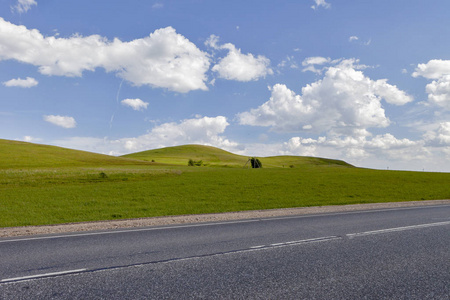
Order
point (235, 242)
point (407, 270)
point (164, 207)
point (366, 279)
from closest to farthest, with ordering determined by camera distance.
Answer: point (366, 279) < point (407, 270) < point (235, 242) < point (164, 207)

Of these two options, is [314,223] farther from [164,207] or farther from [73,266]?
[164,207]

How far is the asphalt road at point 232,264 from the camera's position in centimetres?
501

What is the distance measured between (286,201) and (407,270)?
15876mm

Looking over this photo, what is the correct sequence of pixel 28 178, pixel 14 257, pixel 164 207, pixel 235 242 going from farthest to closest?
pixel 28 178
pixel 164 207
pixel 235 242
pixel 14 257

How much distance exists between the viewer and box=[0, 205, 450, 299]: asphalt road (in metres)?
5.01

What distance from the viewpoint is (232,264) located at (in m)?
6.33

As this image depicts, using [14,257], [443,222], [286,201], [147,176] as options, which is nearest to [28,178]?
[147,176]

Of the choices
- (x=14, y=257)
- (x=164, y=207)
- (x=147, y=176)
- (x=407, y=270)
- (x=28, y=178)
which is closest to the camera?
(x=407, y=270)

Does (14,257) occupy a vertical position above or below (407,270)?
below

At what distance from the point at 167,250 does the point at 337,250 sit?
4.01m

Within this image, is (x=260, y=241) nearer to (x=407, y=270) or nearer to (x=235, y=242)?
(x=235, y=242)

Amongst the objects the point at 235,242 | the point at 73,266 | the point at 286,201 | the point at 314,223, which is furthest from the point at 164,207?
the point at 73,266

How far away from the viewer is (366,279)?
18.2 feet

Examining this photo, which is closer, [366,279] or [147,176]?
[366,279]
